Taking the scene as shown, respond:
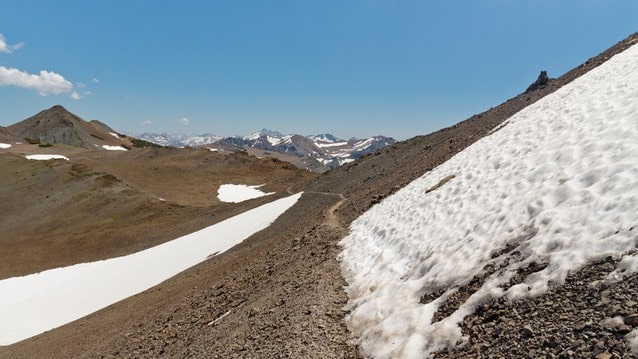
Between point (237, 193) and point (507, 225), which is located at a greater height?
point (237, 193)

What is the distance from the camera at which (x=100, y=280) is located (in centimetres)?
3028

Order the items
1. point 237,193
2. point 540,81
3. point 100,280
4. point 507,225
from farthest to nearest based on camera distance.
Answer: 1. point 237,193
2. point 540,81
3. point 100,280
4. point 507,225

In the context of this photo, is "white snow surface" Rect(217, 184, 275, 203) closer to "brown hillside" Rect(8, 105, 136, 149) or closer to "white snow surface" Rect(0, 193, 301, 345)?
"white snow surface" Rect(0, 193, 301, 345)

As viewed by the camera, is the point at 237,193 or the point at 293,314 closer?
the point at 293,314

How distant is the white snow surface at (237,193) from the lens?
212 ft

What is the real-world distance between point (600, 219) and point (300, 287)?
8752 mm

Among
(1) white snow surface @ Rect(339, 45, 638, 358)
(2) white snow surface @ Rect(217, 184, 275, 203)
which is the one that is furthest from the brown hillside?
(1) white snow surface @ Rect(339, 45, 638, 358)

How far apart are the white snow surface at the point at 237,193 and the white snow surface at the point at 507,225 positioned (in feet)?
162

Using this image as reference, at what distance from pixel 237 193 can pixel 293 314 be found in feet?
193

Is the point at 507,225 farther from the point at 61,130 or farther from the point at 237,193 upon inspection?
the point at 61,130

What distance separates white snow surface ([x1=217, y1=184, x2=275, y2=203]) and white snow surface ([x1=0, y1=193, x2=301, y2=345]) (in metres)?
28.0

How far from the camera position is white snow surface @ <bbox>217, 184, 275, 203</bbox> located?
212 feet

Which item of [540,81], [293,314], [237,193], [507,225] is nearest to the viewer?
[507,225]

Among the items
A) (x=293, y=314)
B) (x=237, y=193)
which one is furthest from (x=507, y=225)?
(x=237, y=193)
